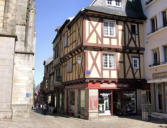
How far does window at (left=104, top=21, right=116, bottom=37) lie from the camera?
627 inches

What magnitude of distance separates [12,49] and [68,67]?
7427 mm

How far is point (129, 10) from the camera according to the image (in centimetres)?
1750

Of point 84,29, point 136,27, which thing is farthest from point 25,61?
point 136,27

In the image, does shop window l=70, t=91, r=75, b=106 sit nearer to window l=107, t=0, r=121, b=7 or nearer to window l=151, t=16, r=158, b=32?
window l=107, t=0, r=121, b=7

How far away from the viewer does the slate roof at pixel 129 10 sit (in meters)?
15.9

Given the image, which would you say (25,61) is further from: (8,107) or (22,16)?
(8,107)

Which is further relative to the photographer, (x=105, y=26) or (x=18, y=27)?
(x=18, y=27)

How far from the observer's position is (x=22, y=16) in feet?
62.4

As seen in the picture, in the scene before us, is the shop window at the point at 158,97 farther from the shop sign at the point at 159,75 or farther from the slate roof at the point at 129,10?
the slate roof at the point at 129,10

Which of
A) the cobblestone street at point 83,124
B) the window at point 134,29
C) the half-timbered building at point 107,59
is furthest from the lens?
the window at point 134,29

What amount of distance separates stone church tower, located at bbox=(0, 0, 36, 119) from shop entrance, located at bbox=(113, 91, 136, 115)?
7.73 m

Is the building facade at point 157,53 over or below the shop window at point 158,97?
over

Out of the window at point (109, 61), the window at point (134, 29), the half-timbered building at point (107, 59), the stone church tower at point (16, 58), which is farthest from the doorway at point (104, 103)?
the stone church tower at point (16, 58)

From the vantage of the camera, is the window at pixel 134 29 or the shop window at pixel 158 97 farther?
the window at pixel 134 29
